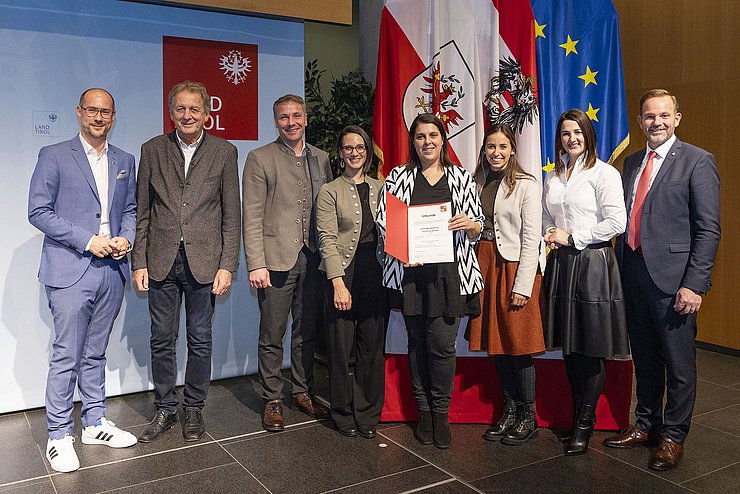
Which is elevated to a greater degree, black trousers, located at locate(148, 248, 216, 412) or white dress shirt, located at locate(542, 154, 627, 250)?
white dress shirt, located at locate(542, 154, 627, 250)

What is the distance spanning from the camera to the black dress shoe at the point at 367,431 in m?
3.42

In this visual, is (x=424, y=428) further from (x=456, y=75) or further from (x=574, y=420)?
(x=456, y=75)

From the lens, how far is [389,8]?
412cm

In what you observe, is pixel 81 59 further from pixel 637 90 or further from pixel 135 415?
pixel 637 90

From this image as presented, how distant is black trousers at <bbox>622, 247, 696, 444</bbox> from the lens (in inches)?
119

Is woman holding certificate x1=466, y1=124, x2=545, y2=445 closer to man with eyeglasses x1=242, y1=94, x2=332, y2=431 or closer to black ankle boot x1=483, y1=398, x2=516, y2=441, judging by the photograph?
black ankle boot x1=483, y1=398, x2=516, y2=441

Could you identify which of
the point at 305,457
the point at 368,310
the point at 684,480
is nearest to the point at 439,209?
the point at 368,310

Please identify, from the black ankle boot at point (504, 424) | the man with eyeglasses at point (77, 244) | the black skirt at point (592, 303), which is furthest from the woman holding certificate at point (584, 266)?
the man with eyeglasses at point (77, 244)

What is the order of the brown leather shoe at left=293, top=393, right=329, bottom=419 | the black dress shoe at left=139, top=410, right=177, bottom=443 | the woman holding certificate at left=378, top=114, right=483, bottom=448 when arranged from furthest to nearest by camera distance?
the brown leather shoe at left=293, top=393, right=329, bottom=419 < the black dress shoe at left=139, top=410, right=177, bottom=443 < the woman holding certificate at left=378, top=114, right=483, bottom=448

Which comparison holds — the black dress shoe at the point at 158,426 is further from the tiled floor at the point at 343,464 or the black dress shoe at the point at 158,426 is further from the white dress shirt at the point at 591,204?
the white dress shirt at the point at 591,204

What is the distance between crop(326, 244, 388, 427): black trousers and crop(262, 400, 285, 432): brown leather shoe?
305mm

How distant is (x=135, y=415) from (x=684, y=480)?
2851 mm

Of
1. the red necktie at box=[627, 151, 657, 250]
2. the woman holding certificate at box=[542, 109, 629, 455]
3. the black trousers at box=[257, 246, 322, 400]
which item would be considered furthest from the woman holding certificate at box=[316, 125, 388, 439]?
the red necktie at box=[627, 151, 657, 250]

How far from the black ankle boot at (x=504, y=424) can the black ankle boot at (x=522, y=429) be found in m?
0.04
